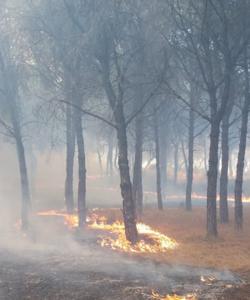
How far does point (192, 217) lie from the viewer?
893 inches

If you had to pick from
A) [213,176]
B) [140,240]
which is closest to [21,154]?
[140,240]

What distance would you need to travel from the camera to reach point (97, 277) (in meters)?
12.3

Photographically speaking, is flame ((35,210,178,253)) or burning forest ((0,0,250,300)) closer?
burning forest ((0,0,250,300))

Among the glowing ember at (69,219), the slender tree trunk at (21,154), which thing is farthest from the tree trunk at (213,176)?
the slender tree trunk at (21,154)

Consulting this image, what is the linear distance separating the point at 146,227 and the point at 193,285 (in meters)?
9.44

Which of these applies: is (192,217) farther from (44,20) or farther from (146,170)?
(146,170)

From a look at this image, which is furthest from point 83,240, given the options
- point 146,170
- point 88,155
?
point 88,155

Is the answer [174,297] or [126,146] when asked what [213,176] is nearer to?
[126,146]

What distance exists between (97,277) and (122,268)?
124 centimetres

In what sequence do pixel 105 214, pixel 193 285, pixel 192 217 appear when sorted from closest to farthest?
1. pixel 193 285
2. pixel 192 217
3. pixel 105 214

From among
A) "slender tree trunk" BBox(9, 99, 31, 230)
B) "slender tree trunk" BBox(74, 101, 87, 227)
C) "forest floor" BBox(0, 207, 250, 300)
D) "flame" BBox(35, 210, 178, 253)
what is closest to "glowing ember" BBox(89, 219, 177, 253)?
"flame" BBox(35, 210, 178, 253)

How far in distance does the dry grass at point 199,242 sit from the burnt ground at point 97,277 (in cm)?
104

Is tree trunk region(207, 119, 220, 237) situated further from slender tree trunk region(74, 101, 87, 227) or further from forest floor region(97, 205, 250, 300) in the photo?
slender tree trunk region(74, 101, 87, 227)

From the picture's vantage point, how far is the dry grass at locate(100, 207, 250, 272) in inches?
554
